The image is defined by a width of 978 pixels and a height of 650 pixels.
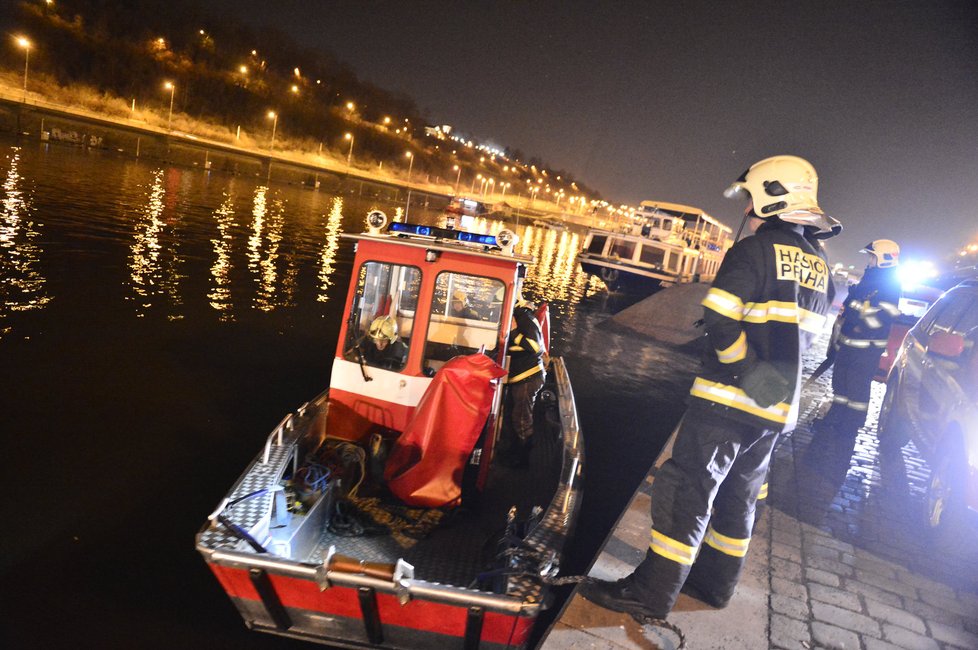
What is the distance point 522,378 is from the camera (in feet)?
17.7

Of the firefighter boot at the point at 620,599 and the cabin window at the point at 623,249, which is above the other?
the cabin window at the point at 623,249

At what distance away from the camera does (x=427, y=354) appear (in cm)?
534

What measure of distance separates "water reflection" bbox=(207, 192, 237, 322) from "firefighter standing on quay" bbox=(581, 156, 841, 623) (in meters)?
10.3

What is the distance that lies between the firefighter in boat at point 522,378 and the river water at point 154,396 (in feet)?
3.69

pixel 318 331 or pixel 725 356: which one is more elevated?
pixel 725 356

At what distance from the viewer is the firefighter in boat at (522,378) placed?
5375 millimetres

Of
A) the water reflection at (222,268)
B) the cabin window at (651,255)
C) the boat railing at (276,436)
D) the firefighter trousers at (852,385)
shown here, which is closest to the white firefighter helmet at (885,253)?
the firefighter trousers at (852,385)

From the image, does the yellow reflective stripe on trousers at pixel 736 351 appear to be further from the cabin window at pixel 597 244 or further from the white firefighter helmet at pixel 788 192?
the cabin window at pixel 597 244

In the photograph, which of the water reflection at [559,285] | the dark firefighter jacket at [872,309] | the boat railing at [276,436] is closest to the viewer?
the boat railing at [276,436]

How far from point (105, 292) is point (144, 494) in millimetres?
7740

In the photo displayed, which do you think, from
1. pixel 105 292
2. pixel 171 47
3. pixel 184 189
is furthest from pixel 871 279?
pixel 171 47

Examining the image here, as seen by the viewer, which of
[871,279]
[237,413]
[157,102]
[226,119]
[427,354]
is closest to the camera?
[427,354]

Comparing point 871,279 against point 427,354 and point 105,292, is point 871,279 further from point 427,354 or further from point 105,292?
point 105,292

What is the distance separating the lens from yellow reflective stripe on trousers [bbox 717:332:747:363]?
122 inches
